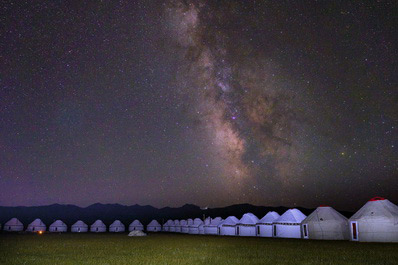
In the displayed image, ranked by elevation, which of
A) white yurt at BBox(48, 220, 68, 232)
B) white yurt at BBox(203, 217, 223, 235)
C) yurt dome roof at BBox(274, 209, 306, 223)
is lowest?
white yurt at BBox(48, 220, 68, 232)

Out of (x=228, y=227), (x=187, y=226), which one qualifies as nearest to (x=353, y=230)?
(x=228, y=227)

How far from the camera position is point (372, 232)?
29922 mm

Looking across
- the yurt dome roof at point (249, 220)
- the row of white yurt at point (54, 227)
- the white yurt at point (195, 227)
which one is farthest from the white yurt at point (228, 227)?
the row of white yurt at point (54, 227)

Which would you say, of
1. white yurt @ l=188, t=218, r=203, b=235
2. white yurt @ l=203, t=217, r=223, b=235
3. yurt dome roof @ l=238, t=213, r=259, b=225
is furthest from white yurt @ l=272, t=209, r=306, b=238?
white yurt @ l=188, t=218, r=203, b=235

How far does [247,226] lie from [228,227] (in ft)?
19.4

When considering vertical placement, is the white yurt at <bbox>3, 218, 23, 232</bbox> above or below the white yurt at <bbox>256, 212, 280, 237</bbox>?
below

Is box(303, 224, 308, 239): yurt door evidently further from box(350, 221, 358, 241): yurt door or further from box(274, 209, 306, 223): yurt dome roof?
box(350, 221, 358, 241): yurt door

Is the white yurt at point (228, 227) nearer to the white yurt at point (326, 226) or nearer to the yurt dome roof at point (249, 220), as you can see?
the yurt dome roof at point (249, 220)

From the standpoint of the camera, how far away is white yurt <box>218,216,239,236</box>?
5375 cm

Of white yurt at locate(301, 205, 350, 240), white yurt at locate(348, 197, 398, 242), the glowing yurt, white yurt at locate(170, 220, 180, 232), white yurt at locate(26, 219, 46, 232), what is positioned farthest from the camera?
white yurt at locate(170, 220, 180, 232)

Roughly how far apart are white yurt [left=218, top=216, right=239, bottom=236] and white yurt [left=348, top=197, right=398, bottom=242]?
2397 centimetres

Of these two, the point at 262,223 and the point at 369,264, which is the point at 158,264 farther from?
the point at 262,223

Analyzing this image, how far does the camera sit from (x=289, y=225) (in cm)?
4097

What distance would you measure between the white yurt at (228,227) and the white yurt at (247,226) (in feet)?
5.08
